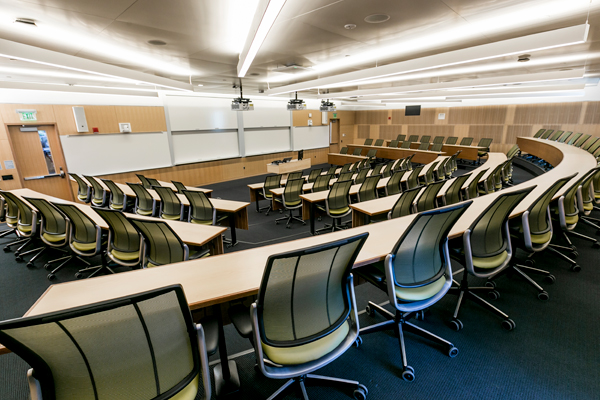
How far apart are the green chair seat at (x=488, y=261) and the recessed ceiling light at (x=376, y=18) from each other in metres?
2.97

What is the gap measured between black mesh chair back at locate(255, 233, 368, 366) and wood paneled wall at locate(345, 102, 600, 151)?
13715 mm

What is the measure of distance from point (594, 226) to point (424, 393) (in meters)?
4.56

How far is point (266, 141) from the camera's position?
12156mm

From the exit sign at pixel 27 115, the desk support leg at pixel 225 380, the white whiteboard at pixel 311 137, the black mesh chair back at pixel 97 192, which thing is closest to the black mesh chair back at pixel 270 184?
the black mesh chair back at pixel 97 192

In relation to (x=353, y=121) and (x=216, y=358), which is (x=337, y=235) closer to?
(x=216, y=358)

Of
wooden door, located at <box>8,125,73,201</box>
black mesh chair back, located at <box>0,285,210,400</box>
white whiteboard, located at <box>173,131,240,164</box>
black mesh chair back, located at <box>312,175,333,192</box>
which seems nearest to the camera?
black mesh chair back, located at <box>0,285,210,400</box>

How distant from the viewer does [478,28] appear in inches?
146

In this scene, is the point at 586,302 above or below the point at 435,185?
below

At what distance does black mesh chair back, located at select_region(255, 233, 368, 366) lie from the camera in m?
1.27

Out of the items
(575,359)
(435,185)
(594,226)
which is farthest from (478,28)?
(575,359)

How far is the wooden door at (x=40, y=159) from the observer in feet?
22.0

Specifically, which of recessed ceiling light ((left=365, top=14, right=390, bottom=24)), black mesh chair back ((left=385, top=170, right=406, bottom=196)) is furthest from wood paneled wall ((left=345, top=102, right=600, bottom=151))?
recessed ceiling light ((left=365, top=14, right=390, bottom=24))

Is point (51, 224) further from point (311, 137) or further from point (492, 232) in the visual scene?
point (311, 137)

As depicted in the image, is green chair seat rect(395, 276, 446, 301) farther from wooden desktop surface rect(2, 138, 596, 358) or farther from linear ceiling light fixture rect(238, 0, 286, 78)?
linear ceiling light fixture rect(238, 0, 286, 78)
